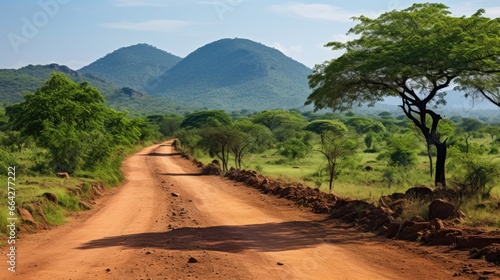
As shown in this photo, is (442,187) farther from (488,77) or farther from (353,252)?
(353,252)

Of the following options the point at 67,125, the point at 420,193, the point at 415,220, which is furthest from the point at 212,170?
the point at 415,220

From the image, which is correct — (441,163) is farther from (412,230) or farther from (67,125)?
(67,125)

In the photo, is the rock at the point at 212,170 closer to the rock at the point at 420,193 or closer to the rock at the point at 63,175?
the rock at the point at 63,175

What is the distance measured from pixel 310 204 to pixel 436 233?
279 inches

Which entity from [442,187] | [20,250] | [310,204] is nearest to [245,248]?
[20,250]

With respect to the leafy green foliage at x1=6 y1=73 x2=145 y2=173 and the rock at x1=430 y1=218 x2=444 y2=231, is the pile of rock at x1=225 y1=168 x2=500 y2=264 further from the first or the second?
the leafy green foliage at x1=6 y1=73 x2=145 y2=173

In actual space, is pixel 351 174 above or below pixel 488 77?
below

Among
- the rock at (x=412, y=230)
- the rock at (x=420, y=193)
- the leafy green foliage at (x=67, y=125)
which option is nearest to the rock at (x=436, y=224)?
the rock at (x=412, y=230)

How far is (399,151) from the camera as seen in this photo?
145 feet

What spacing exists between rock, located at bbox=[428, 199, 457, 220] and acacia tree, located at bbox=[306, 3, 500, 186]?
420 centimetres

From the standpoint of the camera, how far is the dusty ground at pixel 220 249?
859cm

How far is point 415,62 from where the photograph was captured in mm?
14586

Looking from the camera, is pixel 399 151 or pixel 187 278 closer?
pixel 187 278

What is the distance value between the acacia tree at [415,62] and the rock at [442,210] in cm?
420
